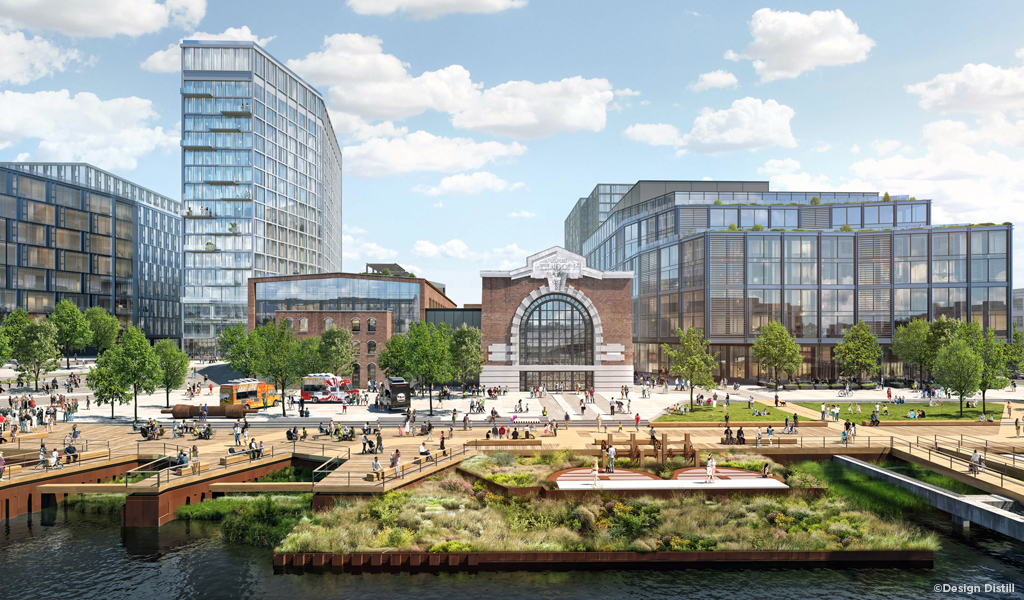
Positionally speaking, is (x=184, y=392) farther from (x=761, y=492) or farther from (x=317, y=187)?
(x=317, y=187)

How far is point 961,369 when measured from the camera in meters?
48.8

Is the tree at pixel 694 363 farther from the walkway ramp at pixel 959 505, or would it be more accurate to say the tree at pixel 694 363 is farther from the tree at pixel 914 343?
the tree at pixel 914 343

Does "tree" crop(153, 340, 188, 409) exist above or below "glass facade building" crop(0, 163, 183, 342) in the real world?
below

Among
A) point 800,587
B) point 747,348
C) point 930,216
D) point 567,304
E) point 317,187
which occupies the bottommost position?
point 800,587

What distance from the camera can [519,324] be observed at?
66000 millimetres

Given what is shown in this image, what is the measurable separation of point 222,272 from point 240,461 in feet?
324

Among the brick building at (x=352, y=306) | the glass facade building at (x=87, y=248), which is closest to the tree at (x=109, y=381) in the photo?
the brick building at (x=352, y=306)

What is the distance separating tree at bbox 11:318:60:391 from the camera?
6931 centimetres

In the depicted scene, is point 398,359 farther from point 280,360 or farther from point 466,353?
point 280,360

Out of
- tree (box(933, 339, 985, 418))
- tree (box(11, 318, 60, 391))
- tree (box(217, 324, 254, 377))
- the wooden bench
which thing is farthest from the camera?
tree (box(11, 318, 60, 391))

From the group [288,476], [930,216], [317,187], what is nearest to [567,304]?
[288,476]

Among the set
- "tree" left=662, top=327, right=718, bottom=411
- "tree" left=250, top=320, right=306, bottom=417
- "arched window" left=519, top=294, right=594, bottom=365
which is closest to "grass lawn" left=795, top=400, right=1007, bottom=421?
"tree" left=662, top=327, right=718, bottom=411

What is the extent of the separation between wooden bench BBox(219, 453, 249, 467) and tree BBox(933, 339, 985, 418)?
171 feet

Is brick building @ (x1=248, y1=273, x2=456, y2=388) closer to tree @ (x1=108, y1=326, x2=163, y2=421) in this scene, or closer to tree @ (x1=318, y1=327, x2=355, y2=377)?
tree @ (x1=318, y1=327, x2=355, y2=377)
